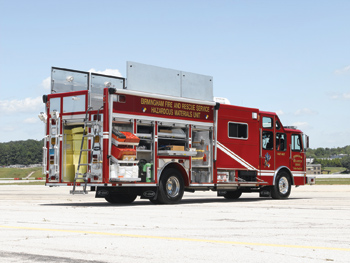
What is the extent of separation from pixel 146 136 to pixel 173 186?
2050 mm

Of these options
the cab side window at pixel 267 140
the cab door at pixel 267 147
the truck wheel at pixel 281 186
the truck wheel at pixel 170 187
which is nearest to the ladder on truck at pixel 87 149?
the truck wheel at pixel 170 187

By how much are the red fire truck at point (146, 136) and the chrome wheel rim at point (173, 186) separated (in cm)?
3

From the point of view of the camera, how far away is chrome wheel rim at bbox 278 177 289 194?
23.4 metres

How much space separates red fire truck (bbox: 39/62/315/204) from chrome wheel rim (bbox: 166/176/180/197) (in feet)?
0.11

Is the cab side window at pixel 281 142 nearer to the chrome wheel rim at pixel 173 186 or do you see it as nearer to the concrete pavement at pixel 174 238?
the chrome wheel rim at pixel 173 186

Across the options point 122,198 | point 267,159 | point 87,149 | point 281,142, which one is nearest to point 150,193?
point 122,198

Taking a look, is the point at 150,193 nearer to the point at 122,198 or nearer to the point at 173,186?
the point at 173,186

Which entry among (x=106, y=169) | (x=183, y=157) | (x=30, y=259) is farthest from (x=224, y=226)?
(x=183, y=157)

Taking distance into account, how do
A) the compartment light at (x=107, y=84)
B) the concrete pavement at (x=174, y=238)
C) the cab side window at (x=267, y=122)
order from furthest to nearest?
the cab side window at (x=267, y=122) < the compartment light at (x=107, y=84) < the concrete pavement at (x=174, y=238)

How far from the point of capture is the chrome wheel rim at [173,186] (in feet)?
62.3

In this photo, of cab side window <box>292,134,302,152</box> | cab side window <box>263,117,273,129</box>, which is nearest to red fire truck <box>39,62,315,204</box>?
cab side window <box>263,117,273,129</box>

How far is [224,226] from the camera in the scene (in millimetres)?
11461

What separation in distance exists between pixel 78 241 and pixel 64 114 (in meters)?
10.1

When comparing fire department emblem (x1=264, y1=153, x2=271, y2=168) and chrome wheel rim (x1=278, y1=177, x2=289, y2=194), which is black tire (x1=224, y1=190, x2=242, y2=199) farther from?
fire department emblem (x1=264, y1=153, x2=271, y2=168)
